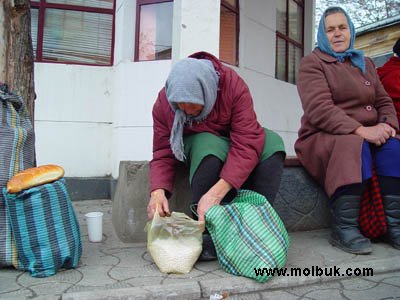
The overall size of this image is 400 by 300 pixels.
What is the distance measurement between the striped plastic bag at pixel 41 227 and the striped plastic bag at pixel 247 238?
0.79 meters

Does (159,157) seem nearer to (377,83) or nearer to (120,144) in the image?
(377,83)

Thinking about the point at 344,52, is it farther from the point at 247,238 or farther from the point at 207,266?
the point at 207,266

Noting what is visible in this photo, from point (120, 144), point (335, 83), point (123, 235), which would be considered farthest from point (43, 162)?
point (335, 83)

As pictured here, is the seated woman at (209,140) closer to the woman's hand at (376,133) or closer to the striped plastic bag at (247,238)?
the striped plastic bag at (247,238)

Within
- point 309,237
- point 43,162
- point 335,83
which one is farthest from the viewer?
point 43,162

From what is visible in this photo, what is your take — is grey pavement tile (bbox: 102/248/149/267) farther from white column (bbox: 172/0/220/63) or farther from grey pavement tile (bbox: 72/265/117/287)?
white column (bbox: 172/0/220/63)

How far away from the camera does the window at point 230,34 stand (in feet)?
18.4

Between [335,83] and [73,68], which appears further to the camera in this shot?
[73,68]

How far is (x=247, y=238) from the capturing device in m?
1.96

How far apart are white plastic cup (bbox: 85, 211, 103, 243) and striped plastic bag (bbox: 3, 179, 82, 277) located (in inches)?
24.4

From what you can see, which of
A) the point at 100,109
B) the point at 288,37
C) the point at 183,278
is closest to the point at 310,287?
the point at 183,278

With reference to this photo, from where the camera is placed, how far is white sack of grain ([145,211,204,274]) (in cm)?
203

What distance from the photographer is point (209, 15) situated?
3.70m

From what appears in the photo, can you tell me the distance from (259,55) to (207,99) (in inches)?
168
